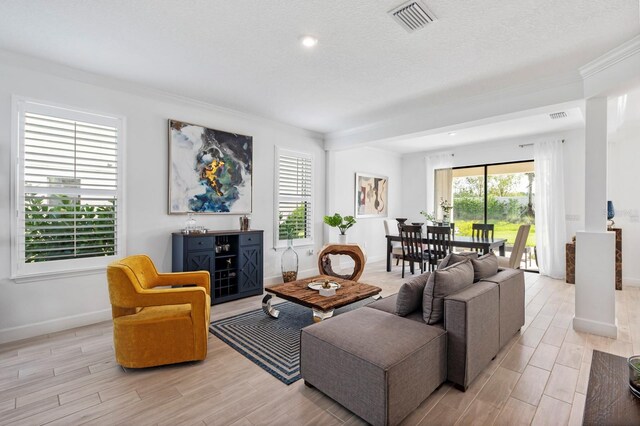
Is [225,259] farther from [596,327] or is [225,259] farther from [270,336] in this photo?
[596,327]

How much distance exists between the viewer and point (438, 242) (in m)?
5.11

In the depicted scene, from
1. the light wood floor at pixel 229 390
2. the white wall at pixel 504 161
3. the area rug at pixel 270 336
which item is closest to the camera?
the light wood floor at pixel 229 390

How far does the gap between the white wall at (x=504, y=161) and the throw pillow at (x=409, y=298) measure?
4.83m

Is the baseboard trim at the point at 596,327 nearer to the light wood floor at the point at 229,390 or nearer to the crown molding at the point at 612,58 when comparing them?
the light wood floor at the point at 229,390

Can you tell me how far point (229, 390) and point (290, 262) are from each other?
3.03 metres

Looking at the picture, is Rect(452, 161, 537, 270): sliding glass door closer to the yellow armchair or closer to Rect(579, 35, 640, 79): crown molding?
Rect(579, 35, 640, 79): crown molding

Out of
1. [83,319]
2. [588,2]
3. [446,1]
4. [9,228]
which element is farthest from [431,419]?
[9,228]

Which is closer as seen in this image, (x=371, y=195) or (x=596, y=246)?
(x=596, y=246)

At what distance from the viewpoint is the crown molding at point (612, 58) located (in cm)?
262

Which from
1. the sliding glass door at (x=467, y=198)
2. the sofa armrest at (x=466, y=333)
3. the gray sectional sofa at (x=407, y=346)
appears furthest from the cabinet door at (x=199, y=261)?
the sliding glass door at (x=467, y=198)

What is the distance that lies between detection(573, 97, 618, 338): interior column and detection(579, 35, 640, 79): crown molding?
282mm

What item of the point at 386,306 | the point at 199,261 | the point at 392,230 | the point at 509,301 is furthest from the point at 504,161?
the point at 199,261

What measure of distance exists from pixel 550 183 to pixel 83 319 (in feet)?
24.1

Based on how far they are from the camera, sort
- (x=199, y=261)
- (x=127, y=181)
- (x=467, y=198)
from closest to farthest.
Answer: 1. (x=127, y=181)
2. (x=199, y=261)
3. (x=467, y=198)
